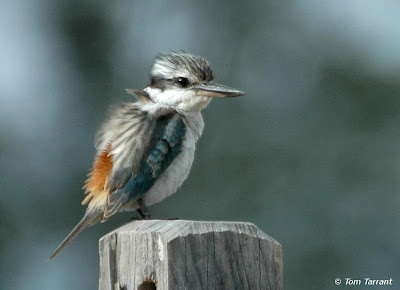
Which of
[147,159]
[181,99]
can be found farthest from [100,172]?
[181,99]

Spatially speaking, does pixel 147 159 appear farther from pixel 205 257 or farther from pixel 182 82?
pixel 205 257

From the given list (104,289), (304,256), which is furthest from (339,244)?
(104,289)

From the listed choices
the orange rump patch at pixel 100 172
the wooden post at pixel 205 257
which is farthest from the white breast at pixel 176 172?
the wooden post at pixel 205 257

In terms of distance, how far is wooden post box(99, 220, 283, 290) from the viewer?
420 cm

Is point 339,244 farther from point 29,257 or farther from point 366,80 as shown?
point 29,257

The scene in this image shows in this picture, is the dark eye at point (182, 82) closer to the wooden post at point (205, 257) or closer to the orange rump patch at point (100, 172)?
the orange rump patch at point (100, 172)

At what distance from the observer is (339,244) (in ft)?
40.3

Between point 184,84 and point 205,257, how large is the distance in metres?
2.50

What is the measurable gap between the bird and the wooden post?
1451 mm

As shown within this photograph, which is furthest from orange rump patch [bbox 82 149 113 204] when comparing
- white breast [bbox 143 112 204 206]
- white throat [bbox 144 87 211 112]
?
white throat [bbox 144 87 211 112]

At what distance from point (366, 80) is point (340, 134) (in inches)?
27.7

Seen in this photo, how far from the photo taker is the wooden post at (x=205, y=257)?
13.8ft

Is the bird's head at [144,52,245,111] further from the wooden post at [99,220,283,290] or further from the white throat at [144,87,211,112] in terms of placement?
the wooden post at [99,220,283,290]

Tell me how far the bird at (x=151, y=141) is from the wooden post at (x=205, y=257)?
1451 millimetres
